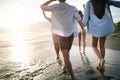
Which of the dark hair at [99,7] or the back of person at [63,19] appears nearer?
the back of person at [63,19]

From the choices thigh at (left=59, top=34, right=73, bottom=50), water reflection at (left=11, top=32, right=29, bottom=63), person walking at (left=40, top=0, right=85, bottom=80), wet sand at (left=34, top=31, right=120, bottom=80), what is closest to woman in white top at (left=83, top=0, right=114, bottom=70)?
wet sand at (left=34, top=31, right=120, bottom=80)

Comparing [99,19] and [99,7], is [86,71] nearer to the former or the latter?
[99,19]

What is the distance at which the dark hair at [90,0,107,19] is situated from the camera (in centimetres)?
791

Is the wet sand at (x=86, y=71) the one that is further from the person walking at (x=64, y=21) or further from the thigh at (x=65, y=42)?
the thigh at (x=65, y=42)

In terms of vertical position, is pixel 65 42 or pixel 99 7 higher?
pixel 99 7

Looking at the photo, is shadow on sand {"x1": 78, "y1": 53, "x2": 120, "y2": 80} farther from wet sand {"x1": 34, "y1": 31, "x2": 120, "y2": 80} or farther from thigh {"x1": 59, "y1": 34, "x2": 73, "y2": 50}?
thigh {"x1": 59, "y1": 34, "x2": 73, "y2": 50}

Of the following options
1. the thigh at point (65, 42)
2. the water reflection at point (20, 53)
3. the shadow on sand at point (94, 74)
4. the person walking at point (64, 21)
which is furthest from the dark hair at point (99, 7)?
the water reflection at point (20, 53)

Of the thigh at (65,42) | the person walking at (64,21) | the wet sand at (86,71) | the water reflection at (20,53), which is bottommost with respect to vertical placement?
the water reflection at (20,53)

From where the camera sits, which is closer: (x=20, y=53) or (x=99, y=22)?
(x=99, y=22)

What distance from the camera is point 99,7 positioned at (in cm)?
794

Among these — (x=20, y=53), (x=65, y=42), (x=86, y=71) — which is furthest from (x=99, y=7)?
(x=20, y=53)

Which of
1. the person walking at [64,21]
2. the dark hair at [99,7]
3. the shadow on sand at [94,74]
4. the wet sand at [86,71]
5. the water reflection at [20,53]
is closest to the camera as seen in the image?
the person walking at [64,21]

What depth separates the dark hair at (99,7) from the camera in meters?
7.91

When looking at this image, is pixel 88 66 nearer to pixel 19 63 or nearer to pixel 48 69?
pixel 48 69
